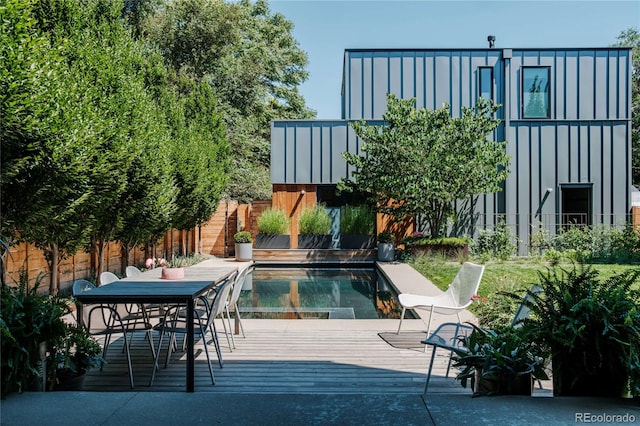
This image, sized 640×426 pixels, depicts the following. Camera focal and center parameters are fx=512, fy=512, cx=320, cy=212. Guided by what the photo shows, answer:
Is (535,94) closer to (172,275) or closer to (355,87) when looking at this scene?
(355,87)

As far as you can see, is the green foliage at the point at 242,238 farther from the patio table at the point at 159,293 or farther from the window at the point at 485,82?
the patio table at the point at 159,293

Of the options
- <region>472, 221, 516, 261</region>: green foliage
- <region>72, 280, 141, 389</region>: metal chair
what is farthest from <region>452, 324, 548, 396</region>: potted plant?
<region>472, 221, 516, 261</region>: green foliage

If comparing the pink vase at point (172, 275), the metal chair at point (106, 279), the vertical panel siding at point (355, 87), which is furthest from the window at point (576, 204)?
the metal chair at point (106, 279)

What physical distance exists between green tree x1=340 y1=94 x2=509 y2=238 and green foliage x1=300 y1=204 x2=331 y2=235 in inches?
92.7

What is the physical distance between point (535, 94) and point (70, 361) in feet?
48.7

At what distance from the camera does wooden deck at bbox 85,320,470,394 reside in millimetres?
3648

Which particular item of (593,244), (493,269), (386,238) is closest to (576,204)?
(593,244)

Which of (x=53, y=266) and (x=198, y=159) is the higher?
(x=198, y=159)

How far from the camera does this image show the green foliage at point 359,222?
1437 centimetres

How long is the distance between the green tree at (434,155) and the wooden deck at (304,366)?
7.37 m

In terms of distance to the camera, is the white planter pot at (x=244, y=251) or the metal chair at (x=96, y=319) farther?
the white planter pot at (x=244, y=251)

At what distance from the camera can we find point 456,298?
5512 mm

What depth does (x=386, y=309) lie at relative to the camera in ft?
24.8

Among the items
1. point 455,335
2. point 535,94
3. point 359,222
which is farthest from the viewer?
point 535,94
